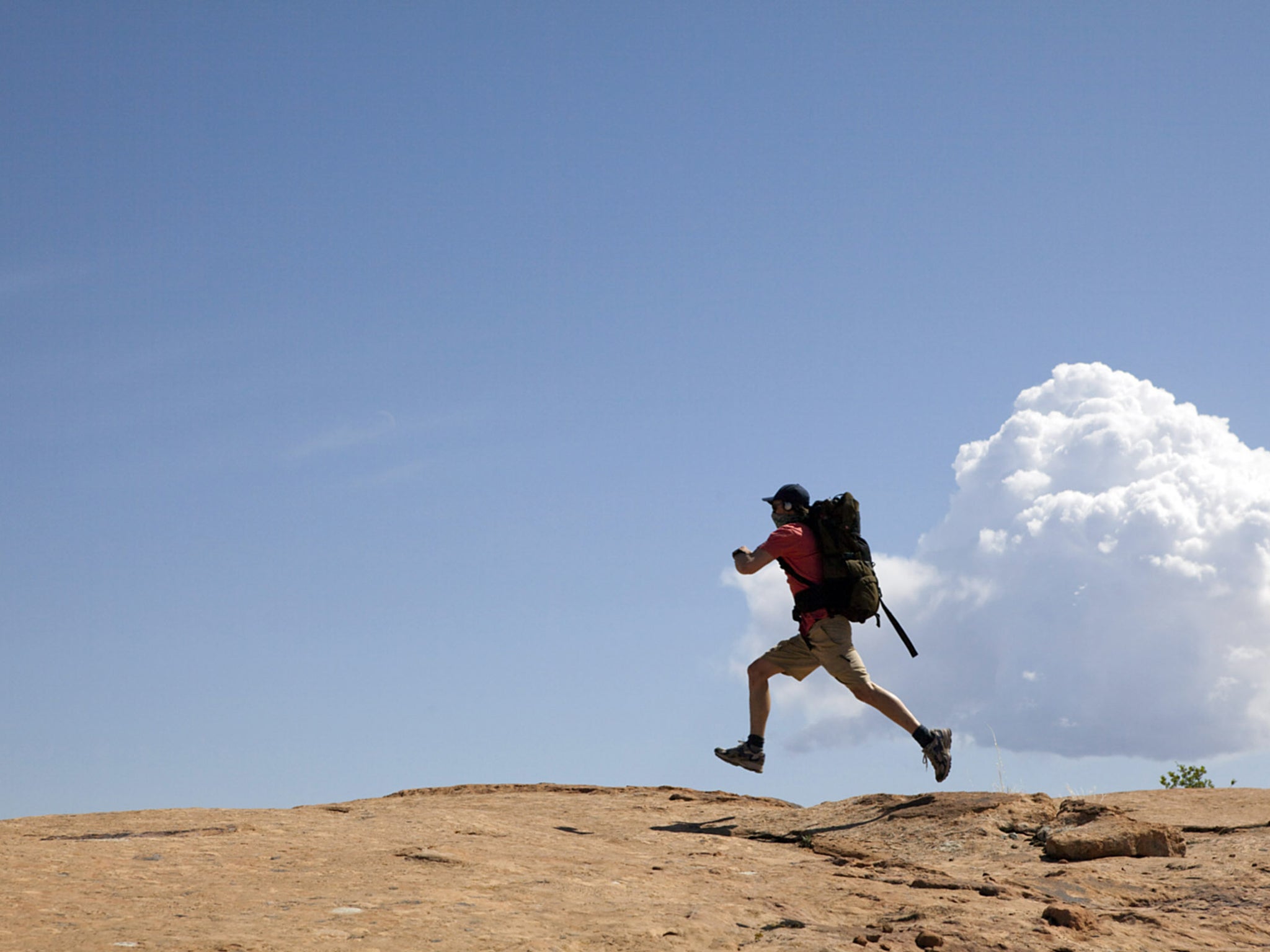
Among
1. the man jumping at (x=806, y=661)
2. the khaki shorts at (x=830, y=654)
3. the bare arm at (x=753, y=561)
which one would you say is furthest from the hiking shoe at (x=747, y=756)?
the bare arm at (x=753, y=561)

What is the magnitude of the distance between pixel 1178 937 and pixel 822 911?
5.17 feet

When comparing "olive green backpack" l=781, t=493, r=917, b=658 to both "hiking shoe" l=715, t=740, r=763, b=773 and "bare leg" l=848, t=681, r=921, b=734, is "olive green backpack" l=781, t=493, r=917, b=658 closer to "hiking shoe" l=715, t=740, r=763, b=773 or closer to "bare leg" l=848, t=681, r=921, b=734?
"bare leg" l=848, t=681, r=921, b=734

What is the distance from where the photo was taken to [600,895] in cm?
494

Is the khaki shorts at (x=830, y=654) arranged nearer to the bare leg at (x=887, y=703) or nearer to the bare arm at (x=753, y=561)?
the bare leg at (x=887, y=703)

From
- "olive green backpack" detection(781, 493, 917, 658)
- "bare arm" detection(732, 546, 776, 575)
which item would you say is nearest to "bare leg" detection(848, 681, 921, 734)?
"olive green backpack" detection(781, 493, 917, 658)

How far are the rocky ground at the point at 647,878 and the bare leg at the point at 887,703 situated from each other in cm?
52

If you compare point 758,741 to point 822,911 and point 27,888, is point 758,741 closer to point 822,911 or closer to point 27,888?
point 822,911

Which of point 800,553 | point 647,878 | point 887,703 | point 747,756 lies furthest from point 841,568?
point 647,878

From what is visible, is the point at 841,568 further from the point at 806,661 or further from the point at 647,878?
the point at 647,878

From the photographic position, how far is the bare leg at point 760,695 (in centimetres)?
823

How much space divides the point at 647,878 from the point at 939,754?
3.36 metres

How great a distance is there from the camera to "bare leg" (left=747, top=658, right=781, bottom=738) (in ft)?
27.0

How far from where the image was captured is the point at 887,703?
8047mm

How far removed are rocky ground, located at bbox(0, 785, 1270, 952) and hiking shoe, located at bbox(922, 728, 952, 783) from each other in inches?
9.3
